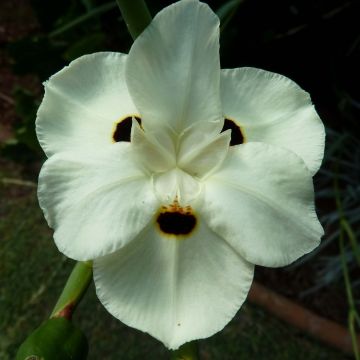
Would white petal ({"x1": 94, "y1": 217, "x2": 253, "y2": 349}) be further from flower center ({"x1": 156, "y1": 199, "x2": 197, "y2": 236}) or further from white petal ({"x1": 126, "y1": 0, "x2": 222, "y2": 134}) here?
white petal ({"x1": 126, "y1": 0, "x2": 222, "y2": 134})

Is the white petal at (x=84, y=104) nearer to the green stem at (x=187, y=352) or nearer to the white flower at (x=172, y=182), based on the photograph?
the white flower at (x=172, y=182)

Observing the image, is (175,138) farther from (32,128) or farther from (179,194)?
(32,128)

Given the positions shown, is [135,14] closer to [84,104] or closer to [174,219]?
[84,104]

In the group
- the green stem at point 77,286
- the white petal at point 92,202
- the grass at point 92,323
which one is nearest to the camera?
the white petal at point 92,202

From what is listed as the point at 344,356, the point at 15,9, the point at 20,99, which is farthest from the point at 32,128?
the point at 344,356

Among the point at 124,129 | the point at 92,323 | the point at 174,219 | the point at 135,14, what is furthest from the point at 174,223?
the point at 92,323

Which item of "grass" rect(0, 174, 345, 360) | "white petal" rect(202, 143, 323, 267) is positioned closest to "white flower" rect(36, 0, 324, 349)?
"white petal" rect(202, 143, 323, 267)

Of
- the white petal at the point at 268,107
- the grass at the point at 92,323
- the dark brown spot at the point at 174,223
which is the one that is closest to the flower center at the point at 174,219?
the dark brown spot at the point at 174,223
